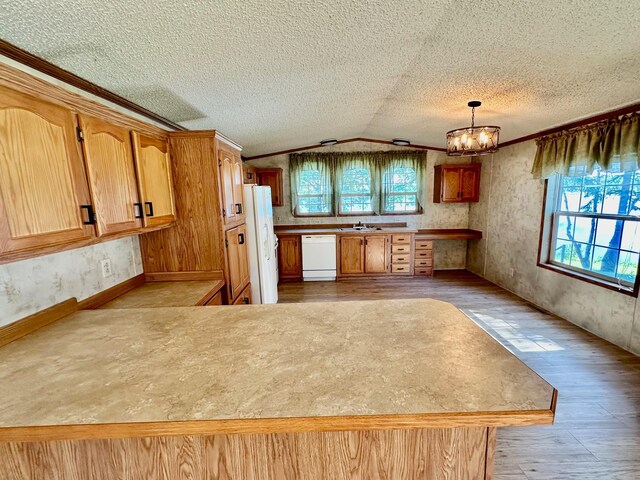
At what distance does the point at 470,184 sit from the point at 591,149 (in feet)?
7.34

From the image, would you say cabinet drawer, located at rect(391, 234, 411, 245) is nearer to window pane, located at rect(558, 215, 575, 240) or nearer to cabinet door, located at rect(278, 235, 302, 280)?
cabinet door, located at rect(278, 235, 302, 280)

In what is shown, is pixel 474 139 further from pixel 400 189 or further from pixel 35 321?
pixel 35 321

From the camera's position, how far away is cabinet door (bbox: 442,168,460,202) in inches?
200

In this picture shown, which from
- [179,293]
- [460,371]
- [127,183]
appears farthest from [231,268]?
[460,371]

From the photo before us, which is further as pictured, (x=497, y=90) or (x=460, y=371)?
(x=497, y=90)

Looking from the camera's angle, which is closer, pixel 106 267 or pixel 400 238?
pixel 106 267

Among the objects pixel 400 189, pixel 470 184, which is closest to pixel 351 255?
pixel 400 189

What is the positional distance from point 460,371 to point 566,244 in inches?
142

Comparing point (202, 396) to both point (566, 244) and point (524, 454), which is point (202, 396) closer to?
point (524, 454)

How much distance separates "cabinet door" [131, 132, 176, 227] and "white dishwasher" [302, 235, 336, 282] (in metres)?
3.02

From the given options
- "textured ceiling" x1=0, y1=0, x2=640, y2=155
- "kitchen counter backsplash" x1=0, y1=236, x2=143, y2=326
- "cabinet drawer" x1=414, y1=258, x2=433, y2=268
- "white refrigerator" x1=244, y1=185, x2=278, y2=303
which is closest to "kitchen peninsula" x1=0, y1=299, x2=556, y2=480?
"kitchen counter backsplash" x1=0, y1=236, x2=143, y2=326

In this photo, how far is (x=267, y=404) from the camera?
2.50 ft

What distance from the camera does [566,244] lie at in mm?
3422

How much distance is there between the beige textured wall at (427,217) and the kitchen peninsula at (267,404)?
14.7 ft
